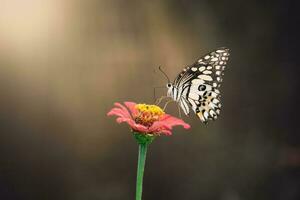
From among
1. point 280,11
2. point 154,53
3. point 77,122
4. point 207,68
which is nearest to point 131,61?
point 154,53

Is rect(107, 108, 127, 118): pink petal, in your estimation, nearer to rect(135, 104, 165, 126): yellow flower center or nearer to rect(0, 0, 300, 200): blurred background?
rect(135, 104, 165, 126): yellow flower center

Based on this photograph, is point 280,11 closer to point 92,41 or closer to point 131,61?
point 131,61

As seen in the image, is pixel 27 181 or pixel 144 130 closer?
pixel 144 130

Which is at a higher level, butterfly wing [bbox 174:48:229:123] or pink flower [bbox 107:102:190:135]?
butterfly wing [bbox 174:48:229:123]

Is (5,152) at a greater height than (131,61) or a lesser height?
lesser

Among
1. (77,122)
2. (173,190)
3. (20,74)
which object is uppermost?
(20,74)

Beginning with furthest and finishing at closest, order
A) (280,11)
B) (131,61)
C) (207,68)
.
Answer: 1. (280,11)
2. (131,61)
3. (207,68)

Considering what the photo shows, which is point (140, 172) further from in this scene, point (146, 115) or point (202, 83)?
point (202, 83)

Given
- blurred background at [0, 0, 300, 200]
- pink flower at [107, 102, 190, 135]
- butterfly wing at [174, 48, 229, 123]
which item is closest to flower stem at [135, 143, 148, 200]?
pink flower at [107, 102, 190, 135]

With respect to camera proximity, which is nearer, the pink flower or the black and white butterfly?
the pink flower
